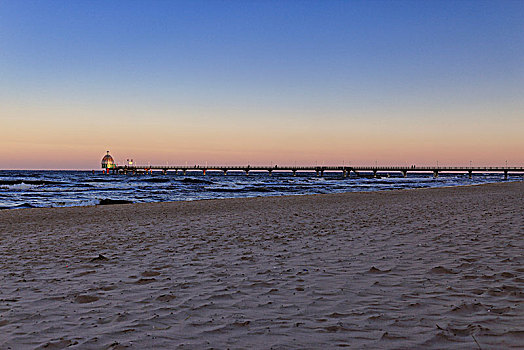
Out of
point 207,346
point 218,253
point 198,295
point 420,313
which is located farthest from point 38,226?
point 420,313

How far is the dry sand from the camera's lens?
13.0ft

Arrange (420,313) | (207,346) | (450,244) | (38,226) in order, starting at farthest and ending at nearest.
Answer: (38,226) < (450,244) < (420,313) < (207,346)

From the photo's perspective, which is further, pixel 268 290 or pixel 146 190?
pixel 146 190

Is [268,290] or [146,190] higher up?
[268,290]

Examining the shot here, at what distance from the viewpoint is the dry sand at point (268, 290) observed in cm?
396

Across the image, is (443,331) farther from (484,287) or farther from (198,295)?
(198,295)

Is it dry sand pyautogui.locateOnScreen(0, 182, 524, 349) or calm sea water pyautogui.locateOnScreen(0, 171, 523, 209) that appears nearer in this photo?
dry sand pyautogui.locateOnScreen(0, 182, 524, 349)

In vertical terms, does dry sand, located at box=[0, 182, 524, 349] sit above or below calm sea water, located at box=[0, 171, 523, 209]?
above

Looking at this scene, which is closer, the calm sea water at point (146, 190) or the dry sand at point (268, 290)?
the dry sand at point (268, 290)

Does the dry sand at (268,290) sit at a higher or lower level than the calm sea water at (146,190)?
higher

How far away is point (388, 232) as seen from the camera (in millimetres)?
10703

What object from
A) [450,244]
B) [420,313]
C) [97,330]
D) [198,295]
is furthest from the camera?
[450,244]

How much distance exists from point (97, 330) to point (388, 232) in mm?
8254

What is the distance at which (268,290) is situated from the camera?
18.1 ft
